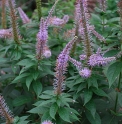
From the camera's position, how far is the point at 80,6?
345 cm

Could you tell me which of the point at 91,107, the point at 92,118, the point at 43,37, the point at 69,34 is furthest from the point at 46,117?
the point at 69,34

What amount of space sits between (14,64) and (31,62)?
49 cm

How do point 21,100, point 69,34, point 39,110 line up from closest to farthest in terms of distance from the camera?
point 39,110, point 21,100, point 69,34

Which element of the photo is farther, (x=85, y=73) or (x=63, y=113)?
(x=85, y=73)

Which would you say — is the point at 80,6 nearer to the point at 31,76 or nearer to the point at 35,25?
the point at 31,76

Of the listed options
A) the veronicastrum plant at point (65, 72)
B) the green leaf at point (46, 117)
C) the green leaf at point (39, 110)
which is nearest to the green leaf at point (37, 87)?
the veronicastrum plant at point (65, 72)

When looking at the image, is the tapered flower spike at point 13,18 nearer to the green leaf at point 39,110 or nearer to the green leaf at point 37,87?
the green leaf at point 37,87

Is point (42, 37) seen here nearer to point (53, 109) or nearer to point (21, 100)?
point (53, 109)

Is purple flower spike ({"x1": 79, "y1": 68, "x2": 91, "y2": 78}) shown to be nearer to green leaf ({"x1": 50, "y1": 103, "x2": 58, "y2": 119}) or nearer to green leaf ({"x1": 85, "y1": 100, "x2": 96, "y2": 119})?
green leaf ({"x1": 85, "y1": 100, "x2": 96, "y2": 119})

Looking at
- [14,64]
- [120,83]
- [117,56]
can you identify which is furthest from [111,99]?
[14,64]

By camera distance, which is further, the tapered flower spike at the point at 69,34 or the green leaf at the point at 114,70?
the tapered flower spike at the point at 69,34

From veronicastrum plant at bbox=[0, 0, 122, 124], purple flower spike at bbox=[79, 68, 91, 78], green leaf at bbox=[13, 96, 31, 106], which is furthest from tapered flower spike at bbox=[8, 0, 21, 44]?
purple flower spike at bbox=[79, 68, 91, 78]

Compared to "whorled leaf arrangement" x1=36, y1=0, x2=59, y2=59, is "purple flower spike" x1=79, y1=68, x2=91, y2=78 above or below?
below

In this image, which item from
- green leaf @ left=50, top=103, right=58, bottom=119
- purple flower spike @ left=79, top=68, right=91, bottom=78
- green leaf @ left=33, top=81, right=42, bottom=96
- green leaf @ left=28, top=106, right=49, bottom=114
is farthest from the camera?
green leaf @ left=33, top=81, right=42, bottom=96
